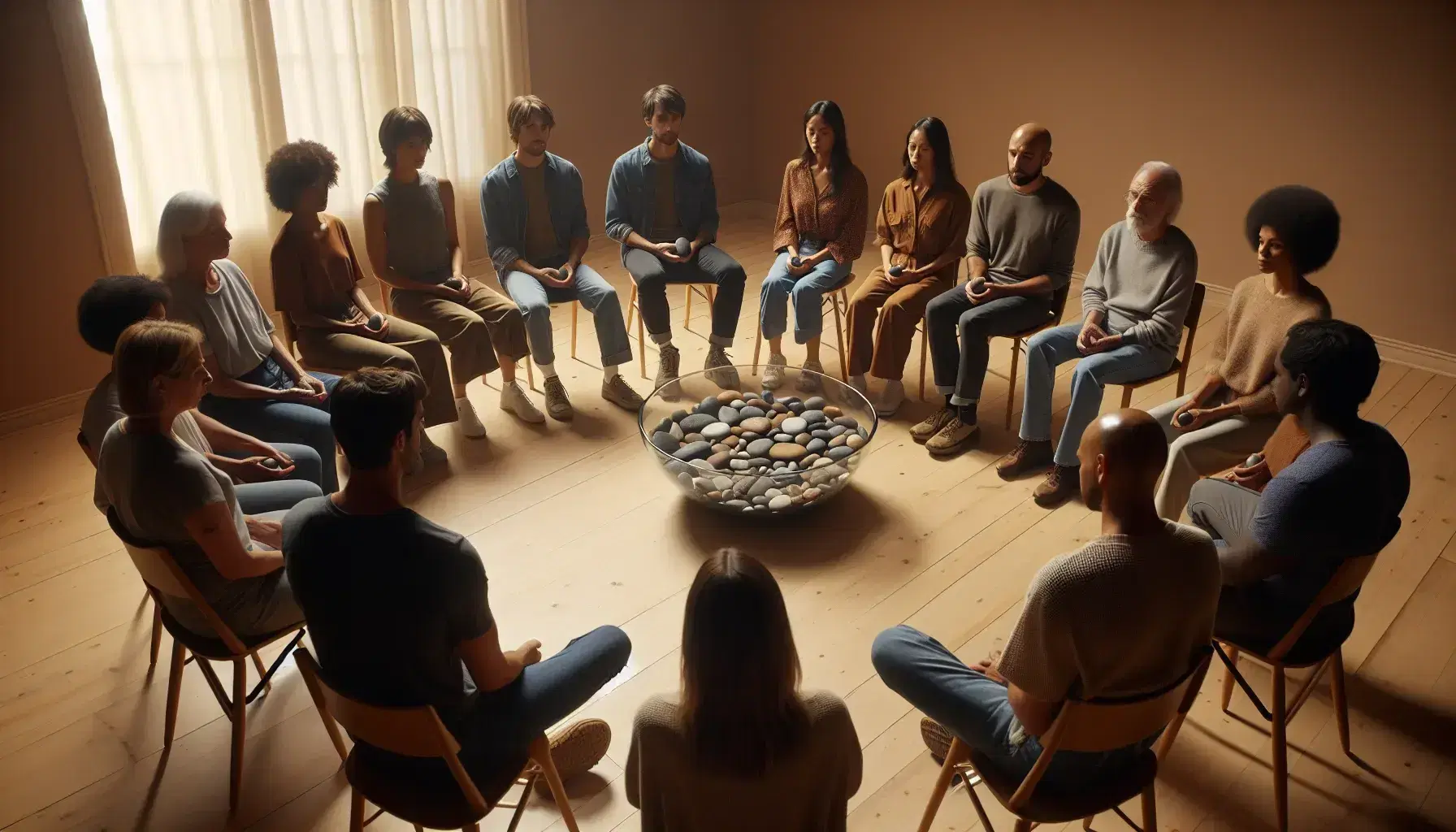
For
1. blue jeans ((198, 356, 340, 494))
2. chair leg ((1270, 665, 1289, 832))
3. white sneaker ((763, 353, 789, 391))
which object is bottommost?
chair leg ((1270, 665, 1289, 832))

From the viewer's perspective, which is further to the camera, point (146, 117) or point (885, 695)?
point (146, 117)

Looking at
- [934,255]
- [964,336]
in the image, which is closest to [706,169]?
[934,255]

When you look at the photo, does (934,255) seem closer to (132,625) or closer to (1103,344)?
(1103,344)

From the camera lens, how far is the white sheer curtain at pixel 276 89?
166 inches

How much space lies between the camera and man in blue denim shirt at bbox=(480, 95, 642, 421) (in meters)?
4.08

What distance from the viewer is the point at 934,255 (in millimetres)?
4129

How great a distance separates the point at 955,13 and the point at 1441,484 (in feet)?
10.2

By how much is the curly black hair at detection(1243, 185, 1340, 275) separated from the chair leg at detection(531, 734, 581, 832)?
2.32 m

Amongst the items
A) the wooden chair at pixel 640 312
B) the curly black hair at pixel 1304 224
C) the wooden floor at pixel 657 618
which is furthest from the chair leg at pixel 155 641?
the curly black hair at pixel 1304 224

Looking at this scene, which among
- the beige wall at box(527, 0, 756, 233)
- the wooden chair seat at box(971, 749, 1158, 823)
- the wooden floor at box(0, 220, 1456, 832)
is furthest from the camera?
the beige wall at box(527, 0, 756, 233)

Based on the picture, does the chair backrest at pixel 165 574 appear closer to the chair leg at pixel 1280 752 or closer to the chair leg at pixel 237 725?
the chair leg at pixel 237 725

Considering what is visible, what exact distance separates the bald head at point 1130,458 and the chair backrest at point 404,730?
119cm

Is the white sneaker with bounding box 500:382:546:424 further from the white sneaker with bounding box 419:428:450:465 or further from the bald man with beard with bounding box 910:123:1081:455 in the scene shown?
the bald man with beard with bounding box 910:123:1081:455

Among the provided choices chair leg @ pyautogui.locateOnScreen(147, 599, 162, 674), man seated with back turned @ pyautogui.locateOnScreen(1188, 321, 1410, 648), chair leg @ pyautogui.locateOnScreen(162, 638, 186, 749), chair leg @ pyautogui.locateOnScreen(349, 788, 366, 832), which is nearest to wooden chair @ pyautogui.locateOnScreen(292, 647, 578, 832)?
chair leg @ pyautogui.locateOnScreen(349, 788, 366, 832)
